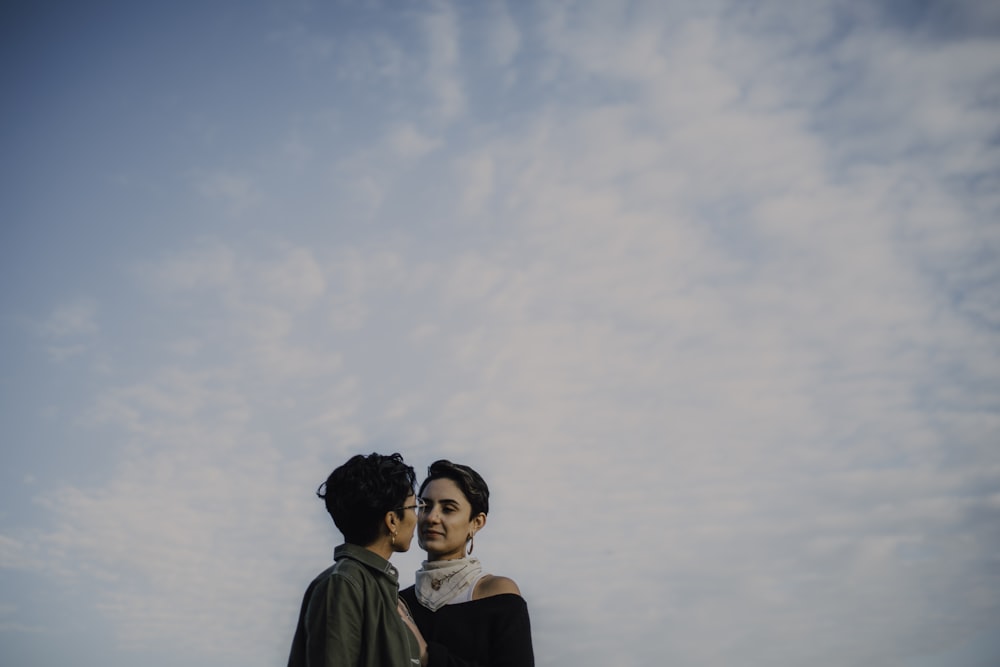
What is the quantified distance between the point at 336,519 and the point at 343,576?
1.32ft

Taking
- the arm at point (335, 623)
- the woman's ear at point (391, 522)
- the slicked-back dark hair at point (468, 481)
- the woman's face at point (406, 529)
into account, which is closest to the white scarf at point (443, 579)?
the slicked-back dark hair at point (468, 481)

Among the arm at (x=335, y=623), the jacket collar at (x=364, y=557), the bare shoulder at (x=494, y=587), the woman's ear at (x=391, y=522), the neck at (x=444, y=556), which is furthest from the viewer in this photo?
the neck at (x=444, y=556)

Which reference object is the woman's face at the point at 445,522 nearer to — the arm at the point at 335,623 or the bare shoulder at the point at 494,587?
the bare shoulder at the point at 494,587

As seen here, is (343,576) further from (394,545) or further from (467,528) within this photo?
(467,528)

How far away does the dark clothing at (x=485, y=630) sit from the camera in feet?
15.2

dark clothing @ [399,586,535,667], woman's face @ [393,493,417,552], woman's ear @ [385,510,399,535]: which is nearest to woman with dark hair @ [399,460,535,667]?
dark clothing @ [399,586,535,667]

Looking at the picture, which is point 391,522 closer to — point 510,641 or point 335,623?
point 335,623

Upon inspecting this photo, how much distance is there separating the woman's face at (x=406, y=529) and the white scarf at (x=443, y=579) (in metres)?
0.98

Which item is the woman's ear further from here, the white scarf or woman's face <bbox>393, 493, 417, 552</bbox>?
the white scarf

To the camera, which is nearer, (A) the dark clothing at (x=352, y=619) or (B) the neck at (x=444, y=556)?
(A) the dark clothing at (x=352, y=619)

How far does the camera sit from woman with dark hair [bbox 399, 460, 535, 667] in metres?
4.66

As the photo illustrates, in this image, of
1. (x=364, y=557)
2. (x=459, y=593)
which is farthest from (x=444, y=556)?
(x=364, y=557)

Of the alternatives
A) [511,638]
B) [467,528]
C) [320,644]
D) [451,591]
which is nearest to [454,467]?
[467,528]

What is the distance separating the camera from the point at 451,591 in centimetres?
498
